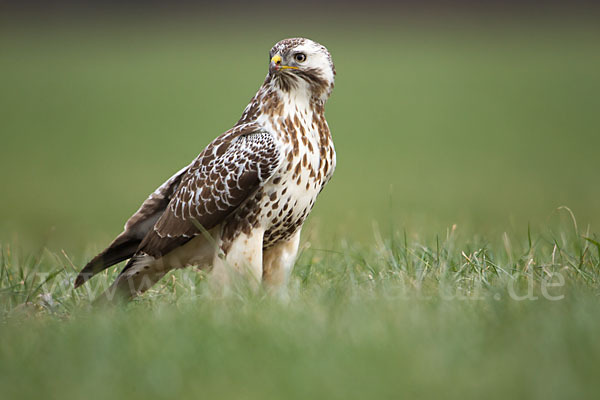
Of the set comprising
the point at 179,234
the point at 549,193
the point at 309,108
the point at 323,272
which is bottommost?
the point at 549,193

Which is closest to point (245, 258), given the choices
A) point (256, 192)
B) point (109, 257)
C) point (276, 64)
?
point (256, 192)

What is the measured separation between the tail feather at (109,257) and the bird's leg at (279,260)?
0.82 meters

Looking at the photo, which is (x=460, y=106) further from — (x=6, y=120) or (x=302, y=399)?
(x=302, y=399)

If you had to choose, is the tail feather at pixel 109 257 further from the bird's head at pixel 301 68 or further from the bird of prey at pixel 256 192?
the bird's head at pixel 301 68

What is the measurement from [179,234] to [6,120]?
19.7 meters

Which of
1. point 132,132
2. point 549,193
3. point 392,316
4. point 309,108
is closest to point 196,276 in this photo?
point 309,108

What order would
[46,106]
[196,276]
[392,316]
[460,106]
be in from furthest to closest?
[46,106], [460,106], [196,276], [392,316]

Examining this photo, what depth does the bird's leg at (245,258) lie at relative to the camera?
14.2 ft

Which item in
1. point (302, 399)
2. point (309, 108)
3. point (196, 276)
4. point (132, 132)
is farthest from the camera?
point (132, 132)

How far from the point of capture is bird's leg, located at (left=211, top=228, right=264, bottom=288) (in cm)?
432

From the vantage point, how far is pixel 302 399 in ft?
8.59

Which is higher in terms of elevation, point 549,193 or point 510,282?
point 510,282

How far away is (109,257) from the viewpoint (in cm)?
467

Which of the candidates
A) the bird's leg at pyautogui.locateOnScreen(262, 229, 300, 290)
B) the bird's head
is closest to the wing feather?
the bird's head
